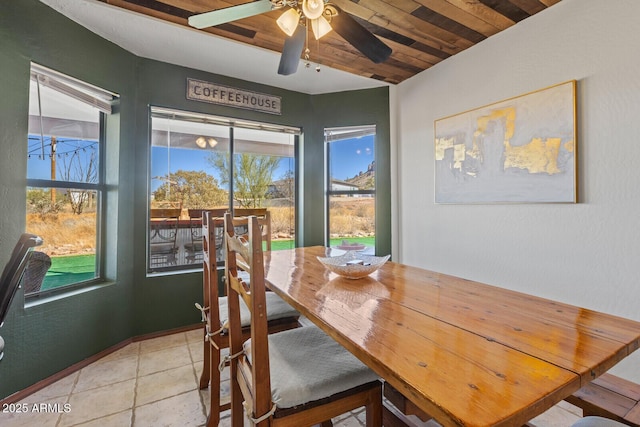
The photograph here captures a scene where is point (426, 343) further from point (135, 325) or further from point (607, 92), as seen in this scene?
point (135, 325)

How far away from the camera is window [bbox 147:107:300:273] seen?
9.43ft

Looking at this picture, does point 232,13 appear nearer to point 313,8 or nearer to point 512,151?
point 313,8

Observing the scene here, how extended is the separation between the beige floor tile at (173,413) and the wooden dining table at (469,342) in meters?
0.96

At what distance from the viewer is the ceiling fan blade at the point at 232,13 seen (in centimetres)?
152

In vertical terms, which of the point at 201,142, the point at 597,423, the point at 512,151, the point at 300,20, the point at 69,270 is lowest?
the point at 597,423

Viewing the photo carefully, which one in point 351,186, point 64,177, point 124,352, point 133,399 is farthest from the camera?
point 351,186

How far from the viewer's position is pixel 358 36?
1695 millimetres

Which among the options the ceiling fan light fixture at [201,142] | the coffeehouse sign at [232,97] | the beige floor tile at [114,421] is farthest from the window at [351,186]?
the beige floor tile at [114,421]

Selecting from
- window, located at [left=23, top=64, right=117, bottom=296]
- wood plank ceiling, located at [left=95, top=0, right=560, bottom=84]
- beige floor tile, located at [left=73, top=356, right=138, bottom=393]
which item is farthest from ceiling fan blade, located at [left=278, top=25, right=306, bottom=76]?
beige floor tile, located at [left=73, top=356, right=138, bottom=393]

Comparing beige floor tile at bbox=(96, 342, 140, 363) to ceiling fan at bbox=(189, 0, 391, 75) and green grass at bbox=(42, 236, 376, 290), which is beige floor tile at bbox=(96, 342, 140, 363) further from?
ceiling fan at bbox=(189, 0, 391, 75)

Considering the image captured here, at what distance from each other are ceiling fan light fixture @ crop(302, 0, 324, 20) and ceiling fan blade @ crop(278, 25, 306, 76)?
14cm

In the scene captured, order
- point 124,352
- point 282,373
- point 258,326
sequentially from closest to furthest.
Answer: point 258,326 < point 282,373 < point 124,352

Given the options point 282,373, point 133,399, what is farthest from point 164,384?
point 282,373

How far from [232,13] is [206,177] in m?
1.84
